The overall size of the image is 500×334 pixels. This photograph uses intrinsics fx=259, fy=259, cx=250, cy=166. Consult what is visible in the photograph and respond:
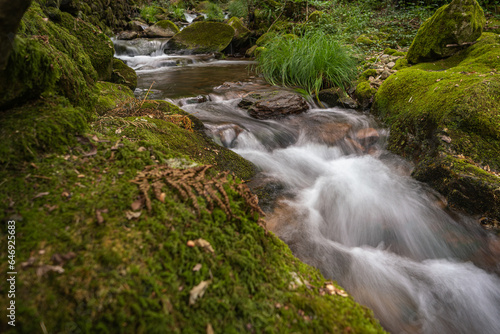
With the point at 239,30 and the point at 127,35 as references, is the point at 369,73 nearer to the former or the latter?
the point at 239,30

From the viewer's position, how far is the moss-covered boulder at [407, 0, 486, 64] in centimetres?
542

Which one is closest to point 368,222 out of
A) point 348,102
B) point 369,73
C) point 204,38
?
point 348,102

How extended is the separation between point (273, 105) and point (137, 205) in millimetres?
5187

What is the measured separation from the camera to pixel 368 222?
11.0 ft

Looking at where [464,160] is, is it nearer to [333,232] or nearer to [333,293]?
[333,232]

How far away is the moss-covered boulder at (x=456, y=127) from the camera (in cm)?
317

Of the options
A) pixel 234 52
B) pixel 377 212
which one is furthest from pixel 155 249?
pixel 234 52

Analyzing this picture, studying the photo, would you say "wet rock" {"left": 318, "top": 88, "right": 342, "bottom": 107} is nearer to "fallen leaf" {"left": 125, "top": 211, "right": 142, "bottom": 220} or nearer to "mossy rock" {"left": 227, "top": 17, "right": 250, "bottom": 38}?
"fallen leaf" {"left": 125, "top": 211, "right": 142, "bottom": 220}

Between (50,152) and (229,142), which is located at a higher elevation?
(50,152)

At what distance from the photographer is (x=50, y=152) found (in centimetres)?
148

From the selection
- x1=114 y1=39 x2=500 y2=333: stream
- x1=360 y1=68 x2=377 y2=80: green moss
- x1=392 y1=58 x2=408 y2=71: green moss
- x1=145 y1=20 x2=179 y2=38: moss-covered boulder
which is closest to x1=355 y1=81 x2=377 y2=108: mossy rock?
x1=114 y1=39 x2=500 y2=333: stream

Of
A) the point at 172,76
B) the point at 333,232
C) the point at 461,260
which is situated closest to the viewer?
the point at 461,260

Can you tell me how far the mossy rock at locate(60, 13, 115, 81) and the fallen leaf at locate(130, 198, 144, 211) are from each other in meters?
4.04

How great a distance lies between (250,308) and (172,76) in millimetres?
9487
